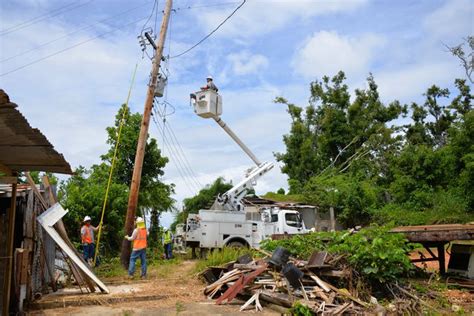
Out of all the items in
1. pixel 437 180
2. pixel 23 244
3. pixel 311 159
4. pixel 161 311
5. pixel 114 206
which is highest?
pixel 311 159

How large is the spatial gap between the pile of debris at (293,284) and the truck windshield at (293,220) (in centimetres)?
962

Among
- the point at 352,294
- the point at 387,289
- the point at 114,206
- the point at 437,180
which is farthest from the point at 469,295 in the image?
the point at 437,180

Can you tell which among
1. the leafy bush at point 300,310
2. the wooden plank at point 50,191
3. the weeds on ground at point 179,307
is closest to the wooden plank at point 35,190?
the wooden plank at point 50,191

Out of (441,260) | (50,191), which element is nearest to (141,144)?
(50,191)

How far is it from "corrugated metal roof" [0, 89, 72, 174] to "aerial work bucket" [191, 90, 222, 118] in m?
10.7

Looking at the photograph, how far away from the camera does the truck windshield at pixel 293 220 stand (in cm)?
1989

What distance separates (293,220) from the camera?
65.9 ft

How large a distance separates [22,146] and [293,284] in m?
5.37

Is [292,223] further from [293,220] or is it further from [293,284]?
[293,284]

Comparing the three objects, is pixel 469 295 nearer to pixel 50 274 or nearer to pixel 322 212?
pixel 50 274

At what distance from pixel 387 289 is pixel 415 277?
3.39 m

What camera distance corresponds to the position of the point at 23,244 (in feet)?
28.6

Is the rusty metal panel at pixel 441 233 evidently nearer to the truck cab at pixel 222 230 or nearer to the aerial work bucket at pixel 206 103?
the truck cab at pixel 222 230

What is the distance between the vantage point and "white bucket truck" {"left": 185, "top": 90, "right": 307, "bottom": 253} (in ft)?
57.9
